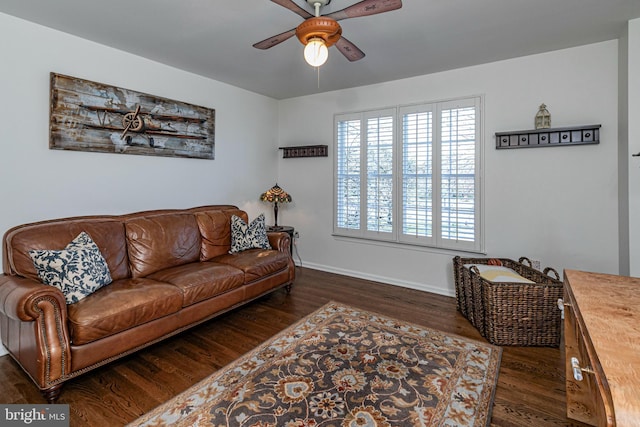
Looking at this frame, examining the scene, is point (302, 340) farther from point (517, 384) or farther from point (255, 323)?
point (517, 384)

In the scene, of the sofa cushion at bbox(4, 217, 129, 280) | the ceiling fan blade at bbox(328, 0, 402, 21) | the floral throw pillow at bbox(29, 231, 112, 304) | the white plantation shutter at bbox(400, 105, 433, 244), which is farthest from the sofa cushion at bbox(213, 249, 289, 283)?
the ceiling fan blade at bbox(328, 0, 402, 21)

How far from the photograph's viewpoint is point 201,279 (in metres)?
2.73

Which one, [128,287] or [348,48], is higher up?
[348,48]

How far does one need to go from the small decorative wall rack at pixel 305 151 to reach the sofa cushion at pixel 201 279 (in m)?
2.29

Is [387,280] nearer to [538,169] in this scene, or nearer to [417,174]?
[417,174]

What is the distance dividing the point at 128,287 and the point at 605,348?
2755mm

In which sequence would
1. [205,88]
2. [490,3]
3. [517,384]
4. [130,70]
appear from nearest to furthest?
[517,384] → [490,3] → [130,70] → [205,88]

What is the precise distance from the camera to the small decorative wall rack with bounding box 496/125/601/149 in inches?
116

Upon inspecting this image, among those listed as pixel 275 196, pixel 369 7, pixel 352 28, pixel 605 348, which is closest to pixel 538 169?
pixel 352 28

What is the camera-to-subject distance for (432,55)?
10.7ft

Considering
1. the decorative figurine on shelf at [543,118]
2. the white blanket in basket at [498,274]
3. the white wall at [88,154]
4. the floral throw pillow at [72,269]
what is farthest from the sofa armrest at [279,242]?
the decorative figurine on shelf at [543,118]

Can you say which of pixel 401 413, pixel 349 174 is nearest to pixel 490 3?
pixel 349 174

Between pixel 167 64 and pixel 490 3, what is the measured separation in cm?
319

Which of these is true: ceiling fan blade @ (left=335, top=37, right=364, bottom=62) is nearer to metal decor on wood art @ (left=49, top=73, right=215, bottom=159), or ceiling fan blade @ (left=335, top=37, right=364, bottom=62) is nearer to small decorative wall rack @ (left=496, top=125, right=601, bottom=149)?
small decorative wall rack @ (left=496, top=125, right=601, bottom=149)
